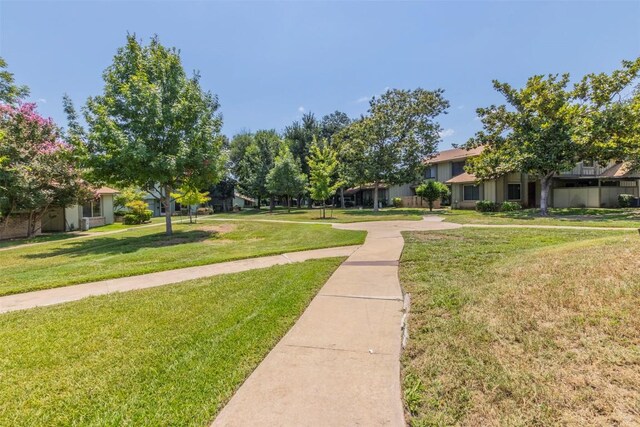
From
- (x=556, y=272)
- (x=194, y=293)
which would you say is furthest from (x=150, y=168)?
(x=556, y=272)

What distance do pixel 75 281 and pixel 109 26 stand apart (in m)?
12.2

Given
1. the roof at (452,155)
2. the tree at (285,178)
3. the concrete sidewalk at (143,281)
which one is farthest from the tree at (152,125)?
the roof at (452,155)

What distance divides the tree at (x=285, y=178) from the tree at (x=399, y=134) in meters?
8.07

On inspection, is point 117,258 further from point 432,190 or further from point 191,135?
point 432,190

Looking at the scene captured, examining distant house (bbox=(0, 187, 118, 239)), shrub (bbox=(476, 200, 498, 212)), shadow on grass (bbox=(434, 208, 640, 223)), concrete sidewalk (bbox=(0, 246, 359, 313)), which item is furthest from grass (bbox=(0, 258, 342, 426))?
shrub (bbox=(476, 200, 498, 212))

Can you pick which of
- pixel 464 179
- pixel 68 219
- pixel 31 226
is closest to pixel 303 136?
pixel 464 179

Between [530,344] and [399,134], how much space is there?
91.8 feet

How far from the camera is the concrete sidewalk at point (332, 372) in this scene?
2379mm

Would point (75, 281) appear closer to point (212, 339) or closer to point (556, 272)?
point (212, 339)

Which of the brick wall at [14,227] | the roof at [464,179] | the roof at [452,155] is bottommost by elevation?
the brick wall at [14,227]

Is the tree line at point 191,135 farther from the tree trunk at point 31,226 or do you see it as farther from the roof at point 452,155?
the roof at point 452,155

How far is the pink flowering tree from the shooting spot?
609 inches

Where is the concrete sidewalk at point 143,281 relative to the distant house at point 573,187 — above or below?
below

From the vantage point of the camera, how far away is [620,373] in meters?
2.58
